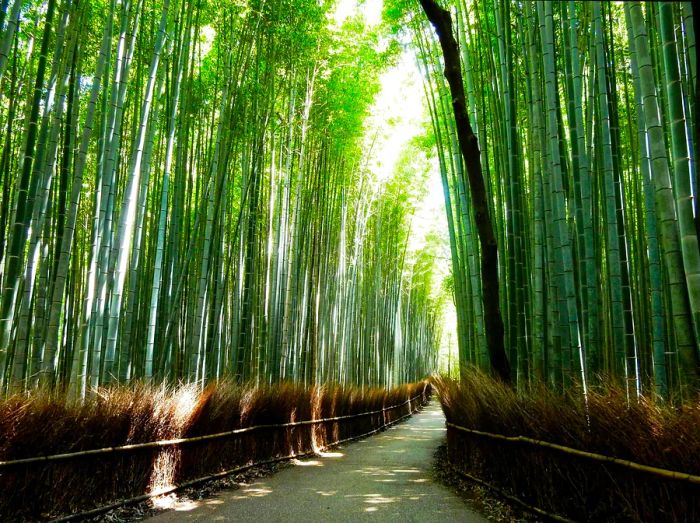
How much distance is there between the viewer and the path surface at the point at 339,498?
306 cm

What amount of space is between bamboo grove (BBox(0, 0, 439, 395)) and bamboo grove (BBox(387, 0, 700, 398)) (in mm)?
1908

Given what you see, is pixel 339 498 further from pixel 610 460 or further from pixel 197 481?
pixel 610 460

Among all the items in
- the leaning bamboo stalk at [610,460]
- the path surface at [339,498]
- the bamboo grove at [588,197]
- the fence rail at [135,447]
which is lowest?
the path surface at [339,498]

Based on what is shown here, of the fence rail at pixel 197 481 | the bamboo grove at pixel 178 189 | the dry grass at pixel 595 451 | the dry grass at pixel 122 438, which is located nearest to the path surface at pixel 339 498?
the fence rail at pixel 197 481

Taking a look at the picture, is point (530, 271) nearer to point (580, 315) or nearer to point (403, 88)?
point (580, 315)

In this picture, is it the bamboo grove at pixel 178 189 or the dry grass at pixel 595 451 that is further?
the bamboo grove at pixel 178 189

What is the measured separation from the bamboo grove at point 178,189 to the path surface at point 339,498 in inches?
40.8

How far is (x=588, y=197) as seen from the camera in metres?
3.10

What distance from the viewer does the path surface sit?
120 inches

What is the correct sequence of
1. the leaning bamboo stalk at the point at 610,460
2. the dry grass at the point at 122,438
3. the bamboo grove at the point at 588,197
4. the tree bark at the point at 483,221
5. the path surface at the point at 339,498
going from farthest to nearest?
the tree bark at the point at 483,221 → the path surface at the point at 339,498 → the dry grass at the point at 122,438 → the bamboo grove at the point at 588,197 → the leaning bamboo stalk at the point at 610,460

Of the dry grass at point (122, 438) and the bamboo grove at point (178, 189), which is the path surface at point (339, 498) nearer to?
the dry grass at point (122, 438)

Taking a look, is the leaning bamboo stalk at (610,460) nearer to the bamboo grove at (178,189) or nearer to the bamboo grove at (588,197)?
the bamboo grove at (588,197)

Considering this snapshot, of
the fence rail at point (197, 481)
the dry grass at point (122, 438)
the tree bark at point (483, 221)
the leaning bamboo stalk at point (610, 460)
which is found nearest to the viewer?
the leaning bamboo stalk at point (610, 460)

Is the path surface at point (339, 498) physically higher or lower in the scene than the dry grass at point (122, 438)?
lower
